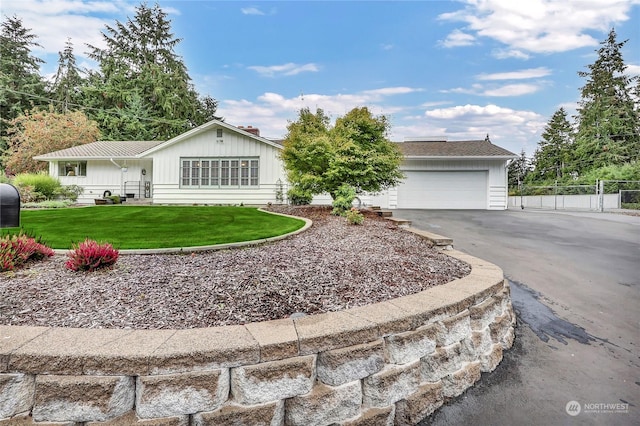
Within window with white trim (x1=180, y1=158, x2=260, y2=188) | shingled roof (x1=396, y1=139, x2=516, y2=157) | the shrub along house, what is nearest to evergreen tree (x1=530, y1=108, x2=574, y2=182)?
shingled roof (x1=396, y1=139, x2=516, y2=157)

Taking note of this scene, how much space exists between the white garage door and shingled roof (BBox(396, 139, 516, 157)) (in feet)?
2.87

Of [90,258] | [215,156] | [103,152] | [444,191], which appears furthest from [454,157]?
[103,152]

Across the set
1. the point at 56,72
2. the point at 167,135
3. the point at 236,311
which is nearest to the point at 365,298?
the point at 236,311

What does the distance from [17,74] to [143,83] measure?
1141cm

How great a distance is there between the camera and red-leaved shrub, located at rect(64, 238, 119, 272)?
10.1ft

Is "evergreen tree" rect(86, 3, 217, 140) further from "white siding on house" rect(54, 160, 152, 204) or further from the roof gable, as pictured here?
the roof gable

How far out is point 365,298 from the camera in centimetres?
253

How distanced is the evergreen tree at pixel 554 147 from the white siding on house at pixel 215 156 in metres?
26.4

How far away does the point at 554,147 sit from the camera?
28859 millimetres

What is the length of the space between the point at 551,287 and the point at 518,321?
1256mm

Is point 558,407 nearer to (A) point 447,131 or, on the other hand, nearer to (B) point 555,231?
(B) point 555,231

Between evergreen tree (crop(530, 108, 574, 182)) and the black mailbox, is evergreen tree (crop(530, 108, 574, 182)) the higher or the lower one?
Answer: the higher one

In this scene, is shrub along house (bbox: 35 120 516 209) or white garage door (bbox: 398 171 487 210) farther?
white garage door (bbox: 398 171 487 210)

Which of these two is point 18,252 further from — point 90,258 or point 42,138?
point 42,138
